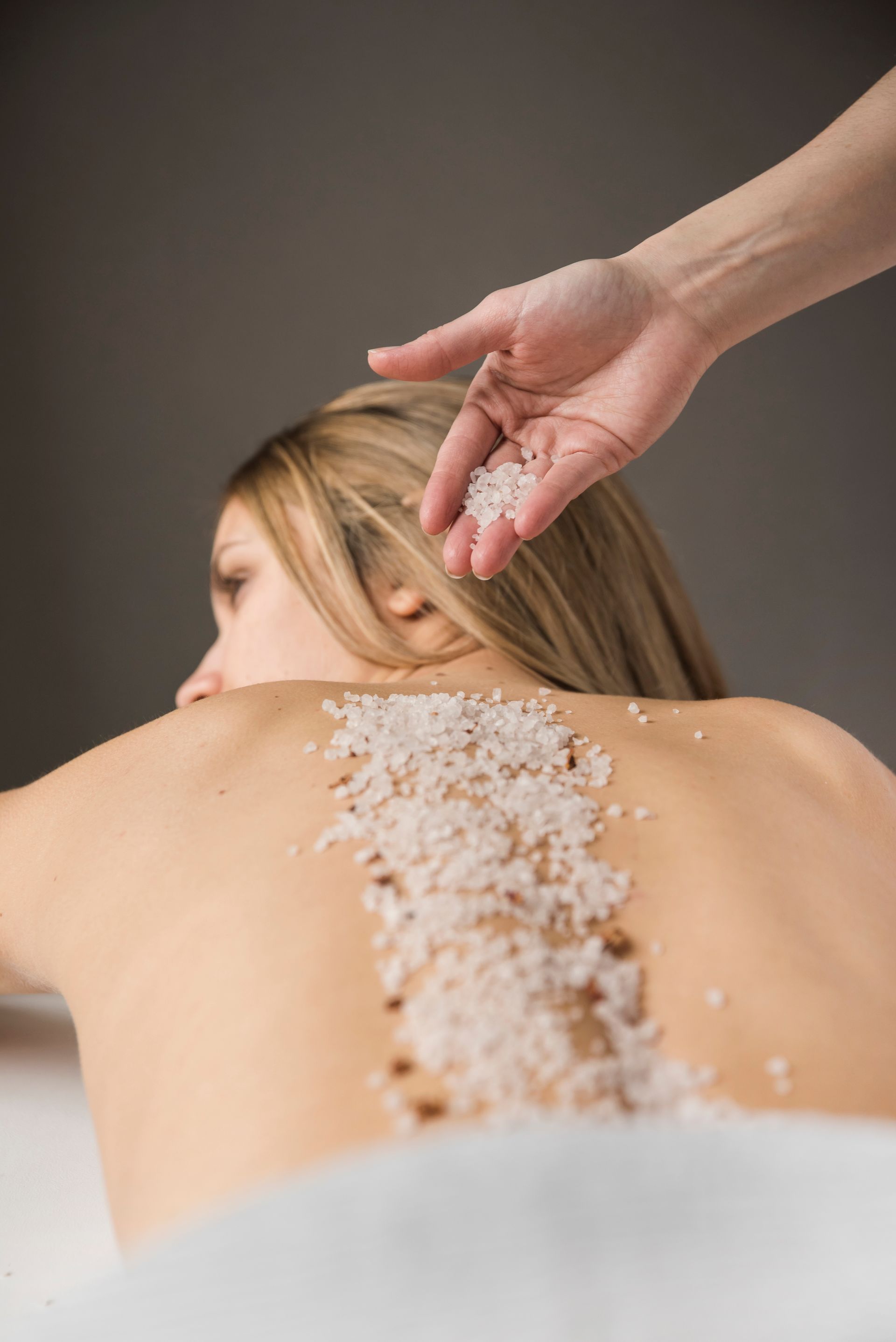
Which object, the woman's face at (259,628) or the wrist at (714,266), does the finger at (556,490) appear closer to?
the wrist at (714,266)

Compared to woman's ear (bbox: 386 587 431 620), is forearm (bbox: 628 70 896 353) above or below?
above

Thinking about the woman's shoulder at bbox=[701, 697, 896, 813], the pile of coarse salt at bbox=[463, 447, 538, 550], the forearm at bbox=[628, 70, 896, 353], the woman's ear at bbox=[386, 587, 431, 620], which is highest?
the forearm at bbox=[628, 70, 896, 353]

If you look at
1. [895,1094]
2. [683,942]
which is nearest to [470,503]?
[683,942]

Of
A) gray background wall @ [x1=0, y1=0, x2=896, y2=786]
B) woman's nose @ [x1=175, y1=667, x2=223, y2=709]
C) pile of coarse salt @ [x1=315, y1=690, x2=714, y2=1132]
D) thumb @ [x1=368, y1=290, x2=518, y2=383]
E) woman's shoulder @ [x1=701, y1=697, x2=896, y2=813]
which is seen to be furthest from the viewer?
gray background wall @ [x1=0, y1=0, x2=896, y2=786]

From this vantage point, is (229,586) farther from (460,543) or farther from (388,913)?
(388,913)

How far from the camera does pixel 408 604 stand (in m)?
1.47

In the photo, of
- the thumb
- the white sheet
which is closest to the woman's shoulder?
the thumb

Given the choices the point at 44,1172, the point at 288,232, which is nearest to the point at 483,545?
the point at 44,1172

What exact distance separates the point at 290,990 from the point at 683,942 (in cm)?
27

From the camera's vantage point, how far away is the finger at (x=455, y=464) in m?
1.23

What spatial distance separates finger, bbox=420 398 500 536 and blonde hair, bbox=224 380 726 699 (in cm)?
20

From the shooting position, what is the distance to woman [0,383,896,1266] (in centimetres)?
62

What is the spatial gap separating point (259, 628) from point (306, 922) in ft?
2.92

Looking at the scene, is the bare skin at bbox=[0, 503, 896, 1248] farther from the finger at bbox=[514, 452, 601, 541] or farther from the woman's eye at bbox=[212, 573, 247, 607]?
the woman's eye at bbox=[212, 573, 247, 607]
